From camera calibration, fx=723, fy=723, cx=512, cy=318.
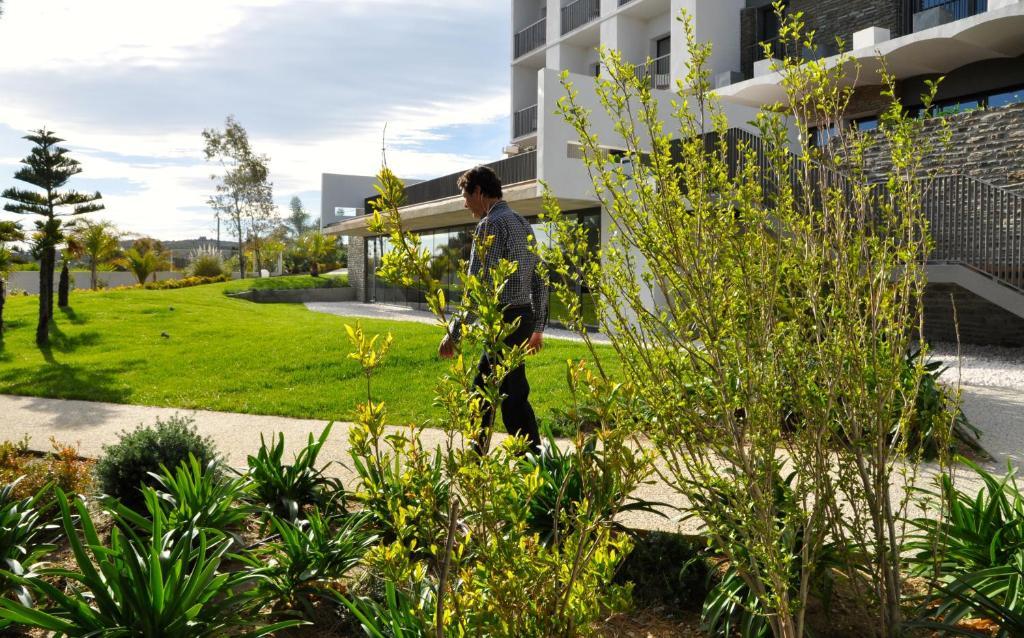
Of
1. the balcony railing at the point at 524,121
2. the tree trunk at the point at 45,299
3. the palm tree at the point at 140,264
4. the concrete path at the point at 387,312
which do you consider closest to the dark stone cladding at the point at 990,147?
the concrete path at the point at 387,312

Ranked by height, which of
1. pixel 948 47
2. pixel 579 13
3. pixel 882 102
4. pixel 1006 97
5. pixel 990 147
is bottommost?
pixel 990 147

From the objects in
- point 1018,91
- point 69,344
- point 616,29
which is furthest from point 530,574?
point 616,29

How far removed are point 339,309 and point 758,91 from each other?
14.4 metres

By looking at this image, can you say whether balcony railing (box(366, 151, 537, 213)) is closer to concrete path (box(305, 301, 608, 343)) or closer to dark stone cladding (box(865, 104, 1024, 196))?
concrete path (box(305, 301, 608, 343))

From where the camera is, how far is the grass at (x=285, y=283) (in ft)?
93.2

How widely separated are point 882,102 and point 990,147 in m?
3.41

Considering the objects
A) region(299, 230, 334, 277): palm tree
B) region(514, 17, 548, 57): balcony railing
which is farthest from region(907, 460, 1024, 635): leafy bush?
region(299, 230, 334, 277): palm tree

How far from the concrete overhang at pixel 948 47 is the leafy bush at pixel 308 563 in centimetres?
1100

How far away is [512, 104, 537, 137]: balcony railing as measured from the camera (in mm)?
23844

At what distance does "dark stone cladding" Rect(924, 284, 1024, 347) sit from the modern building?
0.08 ft

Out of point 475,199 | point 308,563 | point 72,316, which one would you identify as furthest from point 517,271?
point 72,316

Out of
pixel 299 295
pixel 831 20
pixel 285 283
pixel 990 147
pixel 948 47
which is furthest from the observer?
pixel 285 283

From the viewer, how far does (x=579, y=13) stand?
21859 mm

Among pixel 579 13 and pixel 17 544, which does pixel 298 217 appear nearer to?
pixel 579 13
